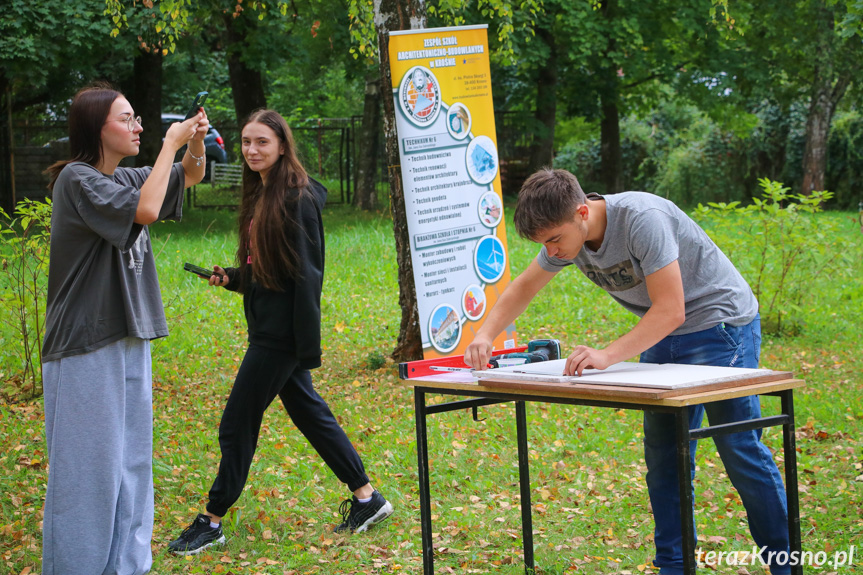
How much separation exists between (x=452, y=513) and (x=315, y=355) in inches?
51.9

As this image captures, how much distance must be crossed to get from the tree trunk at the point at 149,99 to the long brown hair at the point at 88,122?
1340cm

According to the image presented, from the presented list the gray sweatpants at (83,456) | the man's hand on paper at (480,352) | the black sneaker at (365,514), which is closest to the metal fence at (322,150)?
the black sneaker at (365,514)

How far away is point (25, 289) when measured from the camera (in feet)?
21.7

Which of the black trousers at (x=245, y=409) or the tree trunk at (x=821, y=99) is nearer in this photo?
the black trousers at (x=245, y=409)

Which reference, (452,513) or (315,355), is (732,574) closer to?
(452,513)

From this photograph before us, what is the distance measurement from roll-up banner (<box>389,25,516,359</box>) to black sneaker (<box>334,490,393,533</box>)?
1.50 meters

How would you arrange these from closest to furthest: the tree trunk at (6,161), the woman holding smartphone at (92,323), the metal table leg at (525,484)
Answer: the woman holding smartphone at (92,323)
the metal table leg at (525,484)
the tree trunk at (6,161)

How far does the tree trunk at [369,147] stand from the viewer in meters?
16.8

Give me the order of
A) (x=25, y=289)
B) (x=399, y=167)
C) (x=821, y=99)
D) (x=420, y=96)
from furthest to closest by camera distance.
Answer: (x=821, y=99)
(x=399, y=167)
(x=25, y=289)
(x=420, y=96)

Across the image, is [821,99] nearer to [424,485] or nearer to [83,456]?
[424,485]

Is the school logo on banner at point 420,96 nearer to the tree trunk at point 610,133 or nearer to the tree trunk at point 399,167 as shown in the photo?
the tree trunk at point 399,167

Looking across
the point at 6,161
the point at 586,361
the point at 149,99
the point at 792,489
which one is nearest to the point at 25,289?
the point at 586,361

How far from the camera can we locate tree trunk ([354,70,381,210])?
16812 millimetres

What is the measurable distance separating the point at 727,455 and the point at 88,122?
2794mm
